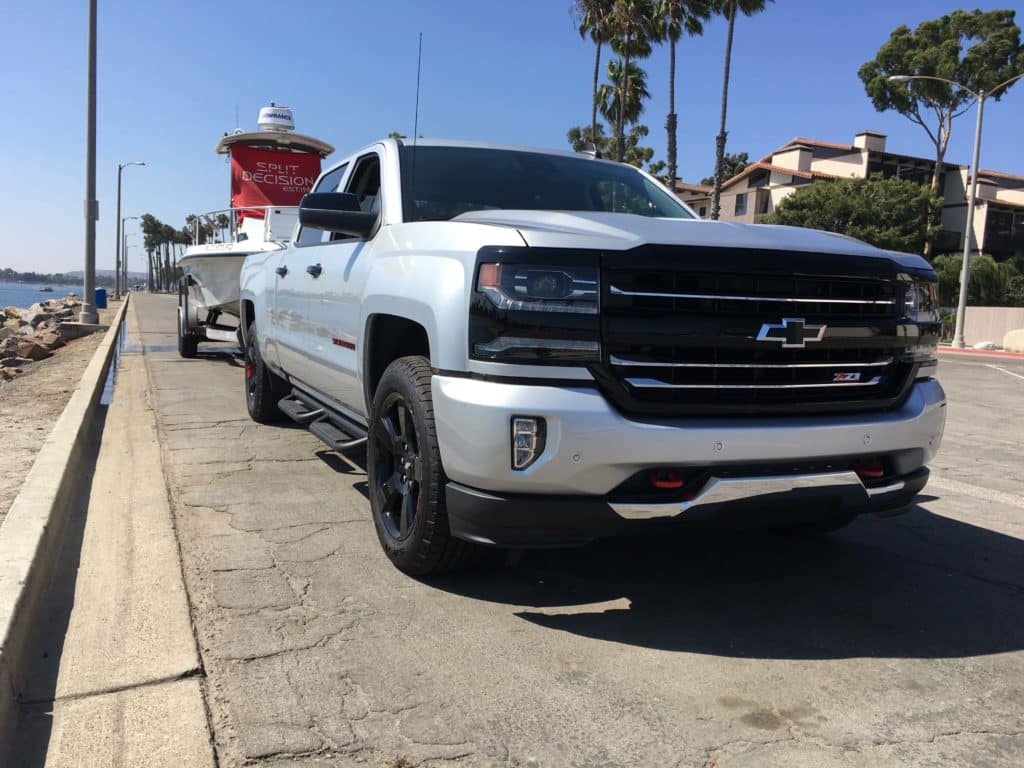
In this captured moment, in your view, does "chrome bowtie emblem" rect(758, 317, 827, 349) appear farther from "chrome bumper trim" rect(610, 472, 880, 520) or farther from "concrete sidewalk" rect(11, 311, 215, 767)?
"concrete sidewalk" rect(11, 311, 215, 767)

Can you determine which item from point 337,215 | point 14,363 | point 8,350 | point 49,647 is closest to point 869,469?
point 337,215

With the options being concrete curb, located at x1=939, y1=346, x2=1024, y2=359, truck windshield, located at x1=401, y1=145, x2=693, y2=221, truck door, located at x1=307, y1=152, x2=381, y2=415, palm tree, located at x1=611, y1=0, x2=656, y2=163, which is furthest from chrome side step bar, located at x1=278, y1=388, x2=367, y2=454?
palm tree, located at x1=611, y1=0, x2=656, y2=163

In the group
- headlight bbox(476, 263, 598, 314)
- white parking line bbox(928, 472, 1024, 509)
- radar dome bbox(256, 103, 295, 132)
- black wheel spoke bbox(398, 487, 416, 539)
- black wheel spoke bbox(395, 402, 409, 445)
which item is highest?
radar dome bbox(256, 103, 295, 132)

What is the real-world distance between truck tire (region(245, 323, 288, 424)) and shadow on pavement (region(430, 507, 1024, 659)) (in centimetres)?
358

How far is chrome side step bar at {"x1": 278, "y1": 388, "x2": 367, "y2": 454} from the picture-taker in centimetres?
429

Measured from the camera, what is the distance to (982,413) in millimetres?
9406

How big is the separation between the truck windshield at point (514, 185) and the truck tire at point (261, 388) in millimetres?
2874

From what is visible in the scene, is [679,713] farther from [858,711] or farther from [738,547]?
[738,547]

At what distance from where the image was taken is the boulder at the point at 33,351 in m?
15.0

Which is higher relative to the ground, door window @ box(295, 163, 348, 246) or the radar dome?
the radar dome

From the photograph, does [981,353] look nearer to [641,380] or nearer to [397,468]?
[397,468]

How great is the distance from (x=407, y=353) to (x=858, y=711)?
228 centimetres

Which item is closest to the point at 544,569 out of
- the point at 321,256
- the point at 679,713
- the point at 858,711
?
the point at 679,713

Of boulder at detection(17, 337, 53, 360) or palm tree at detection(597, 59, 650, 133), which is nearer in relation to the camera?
boulder at detection(17, 337, 53, 360)
